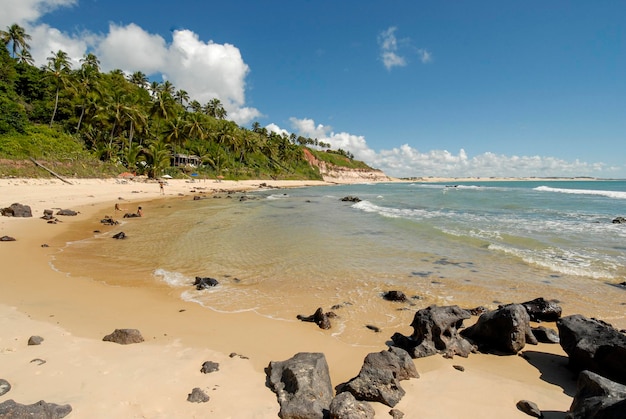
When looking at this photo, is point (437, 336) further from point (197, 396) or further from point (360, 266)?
point (360, 266)

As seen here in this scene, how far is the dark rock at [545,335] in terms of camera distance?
6.42 metres

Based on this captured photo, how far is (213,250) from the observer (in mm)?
13836

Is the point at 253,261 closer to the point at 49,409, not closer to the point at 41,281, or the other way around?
the point at 41,281

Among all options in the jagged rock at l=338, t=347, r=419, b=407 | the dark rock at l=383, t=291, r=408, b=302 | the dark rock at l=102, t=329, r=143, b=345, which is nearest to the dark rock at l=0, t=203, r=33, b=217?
the dark rock at l=102, t=329, r=143, b=345

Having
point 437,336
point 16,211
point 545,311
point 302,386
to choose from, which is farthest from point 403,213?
point 16,211

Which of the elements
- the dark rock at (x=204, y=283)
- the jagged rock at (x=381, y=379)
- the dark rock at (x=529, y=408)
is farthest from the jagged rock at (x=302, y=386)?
the dark rock at (x=204, y=283)

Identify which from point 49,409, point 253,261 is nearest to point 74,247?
point 253,261

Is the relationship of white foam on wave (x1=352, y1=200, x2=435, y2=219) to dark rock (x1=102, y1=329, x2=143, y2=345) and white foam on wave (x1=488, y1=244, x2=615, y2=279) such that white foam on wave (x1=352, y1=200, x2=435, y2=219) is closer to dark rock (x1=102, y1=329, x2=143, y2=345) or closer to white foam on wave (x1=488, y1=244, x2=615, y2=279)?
white foam on wave (x1=488, y1=244, x2=615, y2=279)

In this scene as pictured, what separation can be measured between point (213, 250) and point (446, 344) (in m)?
10.5

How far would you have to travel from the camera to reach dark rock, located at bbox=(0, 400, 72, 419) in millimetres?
3475

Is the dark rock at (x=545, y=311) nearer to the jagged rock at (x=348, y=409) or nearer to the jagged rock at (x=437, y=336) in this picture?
the jagged rock at (x=437, y=336)

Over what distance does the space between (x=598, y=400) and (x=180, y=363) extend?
5.66 metres

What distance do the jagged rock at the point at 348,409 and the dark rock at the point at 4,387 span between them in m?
4.24

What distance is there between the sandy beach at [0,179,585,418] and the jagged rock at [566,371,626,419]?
0.70 metres
